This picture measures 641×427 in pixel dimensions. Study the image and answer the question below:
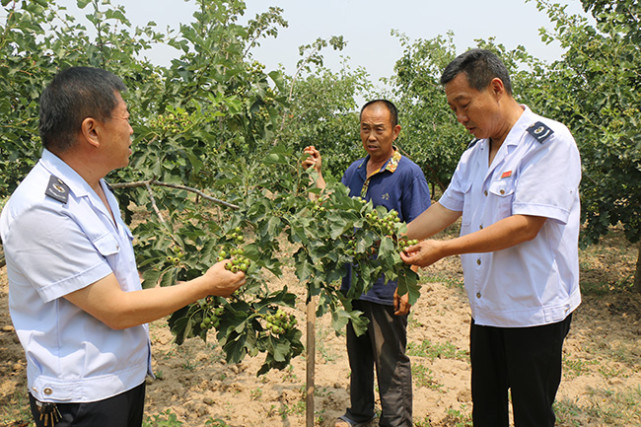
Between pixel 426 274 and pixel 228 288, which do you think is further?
pixel 426 274

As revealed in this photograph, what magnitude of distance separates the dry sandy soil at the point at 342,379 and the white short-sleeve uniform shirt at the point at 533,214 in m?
1.75

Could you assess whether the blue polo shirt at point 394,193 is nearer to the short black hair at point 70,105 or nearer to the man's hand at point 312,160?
the man's hand at point 312,160

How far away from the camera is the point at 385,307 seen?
2930 mm

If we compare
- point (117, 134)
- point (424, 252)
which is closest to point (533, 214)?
point (424, 252)

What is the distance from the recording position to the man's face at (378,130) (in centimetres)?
304

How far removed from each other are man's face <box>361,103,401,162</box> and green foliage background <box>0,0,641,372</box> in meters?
0.46

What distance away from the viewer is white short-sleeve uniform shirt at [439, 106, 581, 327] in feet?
6.23

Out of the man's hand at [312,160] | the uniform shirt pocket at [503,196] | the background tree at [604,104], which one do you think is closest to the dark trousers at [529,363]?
the uniform shirt pocket at [503,196]

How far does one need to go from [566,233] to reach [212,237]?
145 cm

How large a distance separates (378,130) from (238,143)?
120 cm

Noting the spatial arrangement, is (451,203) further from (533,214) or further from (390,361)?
(390,361)

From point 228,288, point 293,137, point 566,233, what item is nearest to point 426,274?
point 293,137

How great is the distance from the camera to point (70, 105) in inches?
56.9

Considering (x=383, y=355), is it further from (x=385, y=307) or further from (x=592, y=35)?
(x=592, y=35)
